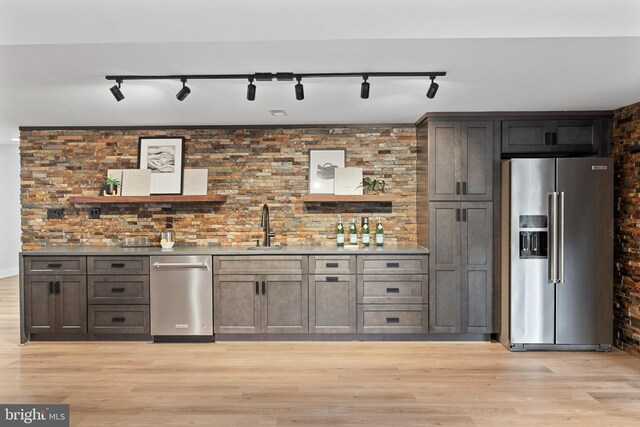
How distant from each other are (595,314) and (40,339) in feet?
17.8

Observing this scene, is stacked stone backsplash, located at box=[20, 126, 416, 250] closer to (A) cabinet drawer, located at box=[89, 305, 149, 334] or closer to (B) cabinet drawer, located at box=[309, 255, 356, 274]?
(B) cabinet drawer, located at box=[309, 255, 356, 274]

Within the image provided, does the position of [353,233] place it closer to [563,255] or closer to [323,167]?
[323,167]

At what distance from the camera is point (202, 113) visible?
4.64 meters

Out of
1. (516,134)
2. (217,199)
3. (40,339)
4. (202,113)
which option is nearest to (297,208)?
(217,199)

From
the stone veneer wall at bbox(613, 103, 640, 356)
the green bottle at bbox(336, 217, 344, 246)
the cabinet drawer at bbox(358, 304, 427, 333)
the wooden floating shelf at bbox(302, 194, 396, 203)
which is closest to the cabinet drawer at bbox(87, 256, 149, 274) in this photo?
the wooden floating shelf at bbox(302, 194, 396, 203)

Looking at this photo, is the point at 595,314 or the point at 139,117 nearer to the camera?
the point at 595,314

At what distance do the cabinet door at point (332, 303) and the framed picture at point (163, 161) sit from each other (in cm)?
196

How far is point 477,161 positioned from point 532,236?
897 mm

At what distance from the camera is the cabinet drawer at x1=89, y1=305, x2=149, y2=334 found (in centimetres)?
463

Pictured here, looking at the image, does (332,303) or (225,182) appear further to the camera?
(225,182)

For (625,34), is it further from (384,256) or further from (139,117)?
(139,117)

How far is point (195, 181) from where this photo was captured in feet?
17.4

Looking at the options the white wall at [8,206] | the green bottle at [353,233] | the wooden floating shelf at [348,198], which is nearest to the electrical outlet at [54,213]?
the wooden floating shelf at [348,198]

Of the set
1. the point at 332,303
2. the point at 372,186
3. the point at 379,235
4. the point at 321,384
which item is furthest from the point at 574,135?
the point at 321,384
